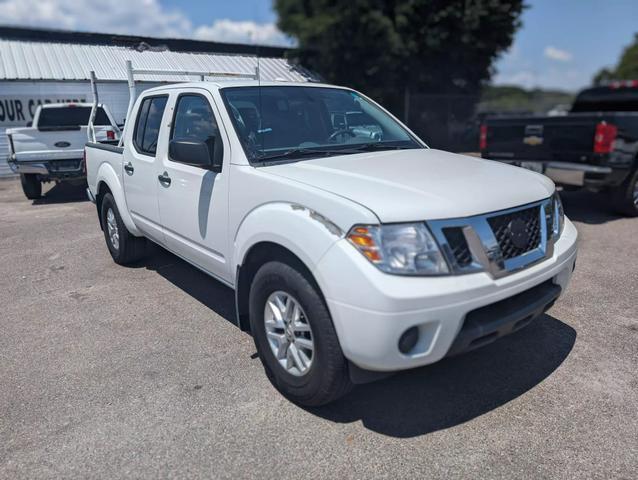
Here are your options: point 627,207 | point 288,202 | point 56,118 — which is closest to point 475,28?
point 627,207

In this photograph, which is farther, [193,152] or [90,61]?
[90,61]

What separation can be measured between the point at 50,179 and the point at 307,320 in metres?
9.21

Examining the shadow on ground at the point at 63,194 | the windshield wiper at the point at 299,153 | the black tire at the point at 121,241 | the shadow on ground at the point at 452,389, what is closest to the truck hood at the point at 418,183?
the windshield wiper at the point at 299,153

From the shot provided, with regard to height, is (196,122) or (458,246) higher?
(196,122)

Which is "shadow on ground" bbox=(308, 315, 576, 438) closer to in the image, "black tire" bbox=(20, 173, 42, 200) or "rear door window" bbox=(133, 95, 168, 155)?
"rear door window" bbox=(133, 95, 168, 155)

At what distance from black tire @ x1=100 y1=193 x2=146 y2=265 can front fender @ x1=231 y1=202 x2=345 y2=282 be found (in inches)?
105

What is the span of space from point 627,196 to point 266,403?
6452 millimetres

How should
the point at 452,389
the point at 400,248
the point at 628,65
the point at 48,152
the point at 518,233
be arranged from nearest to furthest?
the point at 400,248, the point at 518,233, the point at 452,389, the point at 48,152, the point at 628,65

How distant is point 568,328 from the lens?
3.95 m

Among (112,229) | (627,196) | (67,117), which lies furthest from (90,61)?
(627,196)

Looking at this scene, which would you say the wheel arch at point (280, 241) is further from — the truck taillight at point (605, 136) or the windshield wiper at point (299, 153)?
the truck taillight at point (605, 136)

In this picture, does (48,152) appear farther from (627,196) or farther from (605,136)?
(627,196)

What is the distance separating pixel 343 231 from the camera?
2.51m

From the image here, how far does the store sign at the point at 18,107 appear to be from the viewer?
14.3 metres
